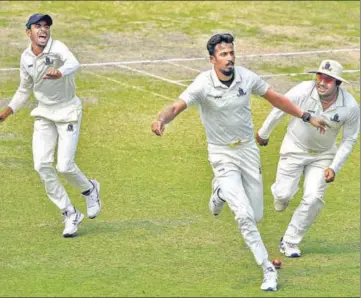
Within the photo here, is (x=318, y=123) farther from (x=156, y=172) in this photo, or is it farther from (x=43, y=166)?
(x=156, y=172)

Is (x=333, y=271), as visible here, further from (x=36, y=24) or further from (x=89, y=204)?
(x=36, y=24)

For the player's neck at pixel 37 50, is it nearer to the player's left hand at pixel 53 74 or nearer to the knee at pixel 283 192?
the player's left hand at pixel 53 74

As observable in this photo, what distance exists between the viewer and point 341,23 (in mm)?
30266

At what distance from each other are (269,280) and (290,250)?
1626mm

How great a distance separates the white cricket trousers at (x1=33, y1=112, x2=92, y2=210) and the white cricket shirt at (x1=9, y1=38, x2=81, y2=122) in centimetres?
14

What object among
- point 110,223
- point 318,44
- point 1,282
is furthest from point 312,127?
point 318,44

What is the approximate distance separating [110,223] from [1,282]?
2.79 metres

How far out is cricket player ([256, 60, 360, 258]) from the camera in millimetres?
17281

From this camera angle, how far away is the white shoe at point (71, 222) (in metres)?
18.0

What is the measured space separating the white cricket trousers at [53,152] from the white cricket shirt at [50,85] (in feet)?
0.46

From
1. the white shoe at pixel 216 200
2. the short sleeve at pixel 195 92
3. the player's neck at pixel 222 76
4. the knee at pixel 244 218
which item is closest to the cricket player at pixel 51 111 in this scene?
the white shoe at pixel 216 200

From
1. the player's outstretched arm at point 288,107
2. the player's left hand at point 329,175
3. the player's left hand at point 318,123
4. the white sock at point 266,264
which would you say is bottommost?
the white sock at point 266,264

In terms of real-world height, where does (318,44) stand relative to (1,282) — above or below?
below

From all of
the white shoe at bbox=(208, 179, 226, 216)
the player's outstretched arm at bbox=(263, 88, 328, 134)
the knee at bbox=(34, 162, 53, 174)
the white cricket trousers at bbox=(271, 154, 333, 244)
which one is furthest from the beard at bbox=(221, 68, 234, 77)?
the knee at bbox=(34, 162, 53, 174)
